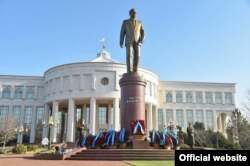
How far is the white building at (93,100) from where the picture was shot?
50312 millimetres

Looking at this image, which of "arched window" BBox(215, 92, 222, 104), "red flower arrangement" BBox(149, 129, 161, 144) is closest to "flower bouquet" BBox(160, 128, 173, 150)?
"red flower arrangement" BBox(149, 129, 161, 144)

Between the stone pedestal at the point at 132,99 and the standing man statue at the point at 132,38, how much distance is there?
137cm

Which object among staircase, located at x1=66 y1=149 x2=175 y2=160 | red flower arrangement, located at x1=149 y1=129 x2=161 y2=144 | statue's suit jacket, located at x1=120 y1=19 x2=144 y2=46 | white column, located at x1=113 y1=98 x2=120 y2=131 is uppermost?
statue's suit jacket, located at x1=120 y1=19 x2=144 y2=46

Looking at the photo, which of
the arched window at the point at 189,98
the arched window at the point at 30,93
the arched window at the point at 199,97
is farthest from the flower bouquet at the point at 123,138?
the arched window at the point at 199,97

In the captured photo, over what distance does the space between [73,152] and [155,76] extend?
137ft

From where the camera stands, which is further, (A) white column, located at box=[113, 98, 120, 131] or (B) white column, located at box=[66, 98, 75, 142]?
(A) white column, located at box=[113, 98, 120, 131]

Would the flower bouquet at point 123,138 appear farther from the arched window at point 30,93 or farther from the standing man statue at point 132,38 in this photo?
the arched window at point 30,93

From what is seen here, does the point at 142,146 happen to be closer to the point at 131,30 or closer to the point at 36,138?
the point at 131,30

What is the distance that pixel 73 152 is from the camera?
54.3ft

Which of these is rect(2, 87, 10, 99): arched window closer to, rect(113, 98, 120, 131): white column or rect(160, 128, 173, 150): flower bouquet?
rect(113, 98, 120, 131): white column

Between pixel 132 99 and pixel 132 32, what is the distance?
533 cm

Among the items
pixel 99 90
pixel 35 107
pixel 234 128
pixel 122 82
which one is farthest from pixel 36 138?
pixel 122 82

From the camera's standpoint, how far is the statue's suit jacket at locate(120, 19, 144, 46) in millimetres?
20847

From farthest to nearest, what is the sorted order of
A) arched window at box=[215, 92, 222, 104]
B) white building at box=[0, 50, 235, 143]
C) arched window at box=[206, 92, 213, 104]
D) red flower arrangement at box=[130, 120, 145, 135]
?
arched window at box=[215, 92, 222, 104] < arched window at box=[206, 92, 213, 104] < white building at box=[0, 50, 235, 143] < red flower arrangement at box=[130, 120, 145, 135]
